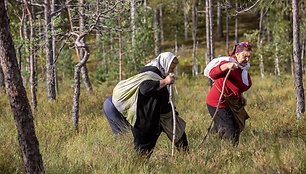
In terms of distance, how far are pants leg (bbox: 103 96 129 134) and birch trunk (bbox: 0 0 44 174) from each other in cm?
172

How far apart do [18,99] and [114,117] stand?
205cm

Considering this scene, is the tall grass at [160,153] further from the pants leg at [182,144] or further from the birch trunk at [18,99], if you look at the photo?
the birch trunk at [18,99]

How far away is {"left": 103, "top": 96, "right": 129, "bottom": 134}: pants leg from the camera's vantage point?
14.1 feet

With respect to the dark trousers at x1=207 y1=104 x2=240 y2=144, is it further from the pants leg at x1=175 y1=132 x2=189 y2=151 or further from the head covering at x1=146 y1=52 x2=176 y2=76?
the head covering at x1=146 y1=52 x2=176 y2=76

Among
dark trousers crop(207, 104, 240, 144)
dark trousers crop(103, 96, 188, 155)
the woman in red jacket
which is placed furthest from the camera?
dark trousers crop(207, 104, 240, 144)

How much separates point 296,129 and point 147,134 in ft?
10.8

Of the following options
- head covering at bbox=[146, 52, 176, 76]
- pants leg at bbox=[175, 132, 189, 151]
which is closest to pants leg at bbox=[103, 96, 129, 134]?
pants leg at bbox=[175, 132, 189, 151]

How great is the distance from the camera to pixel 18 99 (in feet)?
8.17

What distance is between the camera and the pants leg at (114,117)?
14.1 feet

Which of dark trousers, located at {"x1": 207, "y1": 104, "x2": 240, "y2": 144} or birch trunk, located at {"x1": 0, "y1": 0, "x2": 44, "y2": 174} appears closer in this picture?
birch trunk, located at {"x1": 0, "y1": 0, "x2": 44, "y2": 174}

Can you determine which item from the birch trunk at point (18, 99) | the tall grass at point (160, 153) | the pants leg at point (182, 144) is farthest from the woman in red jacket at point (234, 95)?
the birch trunk at point (18, 99)

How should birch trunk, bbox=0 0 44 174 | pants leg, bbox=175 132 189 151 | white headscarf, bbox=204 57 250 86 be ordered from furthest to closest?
1. white headscarf, bbox=204 57 250 86
2. pants leg, bbox=175 132 189 151
3. birch trunk, bbox=0 0 44 174

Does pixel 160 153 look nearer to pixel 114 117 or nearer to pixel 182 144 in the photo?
pixel 182 144

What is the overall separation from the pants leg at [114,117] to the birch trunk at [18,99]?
5.63 feet
